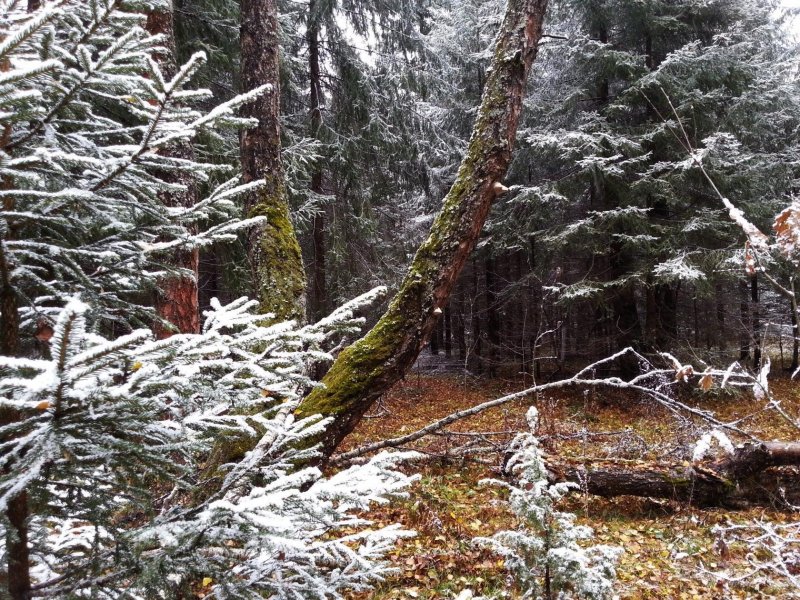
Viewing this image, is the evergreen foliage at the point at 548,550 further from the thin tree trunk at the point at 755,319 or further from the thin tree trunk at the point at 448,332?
the thin tree trunk at the point at 448,332

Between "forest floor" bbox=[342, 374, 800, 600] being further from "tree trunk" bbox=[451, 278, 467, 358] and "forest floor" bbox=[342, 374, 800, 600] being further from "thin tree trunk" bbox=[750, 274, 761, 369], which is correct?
"tree trunk" bbox=[451, 278, 467, 358]

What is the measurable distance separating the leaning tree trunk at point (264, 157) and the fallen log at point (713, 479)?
12.6ft

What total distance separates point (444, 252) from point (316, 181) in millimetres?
8299

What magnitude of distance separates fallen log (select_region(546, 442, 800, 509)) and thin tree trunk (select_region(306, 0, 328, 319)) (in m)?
6.54

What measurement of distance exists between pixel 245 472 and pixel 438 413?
928 centimetres

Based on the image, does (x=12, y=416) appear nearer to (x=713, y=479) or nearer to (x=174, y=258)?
(x=174, y=258)

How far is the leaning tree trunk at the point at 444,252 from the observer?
293cm

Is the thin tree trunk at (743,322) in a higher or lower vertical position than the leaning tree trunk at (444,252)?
lower

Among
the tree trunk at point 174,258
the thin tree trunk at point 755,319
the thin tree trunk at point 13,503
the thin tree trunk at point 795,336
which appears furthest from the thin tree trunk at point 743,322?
the thin tree trunk at point 13,503

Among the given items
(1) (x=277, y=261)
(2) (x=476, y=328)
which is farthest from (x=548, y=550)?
(2) (x=476, y=328)

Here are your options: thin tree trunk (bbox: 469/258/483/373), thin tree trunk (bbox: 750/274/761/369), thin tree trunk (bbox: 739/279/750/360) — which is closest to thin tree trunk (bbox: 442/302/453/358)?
thin tree trunk (bbox: 469/258/483/373)

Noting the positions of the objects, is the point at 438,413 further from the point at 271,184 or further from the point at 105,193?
the point at 105,193

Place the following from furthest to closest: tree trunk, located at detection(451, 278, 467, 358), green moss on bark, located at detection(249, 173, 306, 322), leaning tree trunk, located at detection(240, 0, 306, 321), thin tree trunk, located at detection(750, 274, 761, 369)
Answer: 1. tree trunk, located at detection(451, 278, 467, 358)
2. thin tree trunk, located at detection(750, 274, 761, 369)
3. leaning tree trunk, located at detection(240, 0, 306, 321)
4. green moss on bark, located at detection(249, 173, 306, 322)

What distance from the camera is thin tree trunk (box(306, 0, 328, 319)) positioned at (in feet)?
33.3
